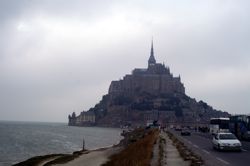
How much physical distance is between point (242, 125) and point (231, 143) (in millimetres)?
24177

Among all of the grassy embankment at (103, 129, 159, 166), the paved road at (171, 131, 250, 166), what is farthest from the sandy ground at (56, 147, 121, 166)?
the paved road at (171, 131, 250, 166)

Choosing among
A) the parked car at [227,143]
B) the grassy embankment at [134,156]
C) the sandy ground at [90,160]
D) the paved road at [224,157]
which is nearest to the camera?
the paved road at [224,157]

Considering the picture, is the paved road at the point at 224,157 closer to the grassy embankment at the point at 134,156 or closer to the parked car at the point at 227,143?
the parked car at the point at 227,143

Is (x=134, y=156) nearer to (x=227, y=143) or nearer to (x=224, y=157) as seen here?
(x=224, y=157)

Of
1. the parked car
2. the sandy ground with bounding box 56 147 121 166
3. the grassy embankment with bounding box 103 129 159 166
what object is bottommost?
the sandy ground with bounding box 56 147 121 166

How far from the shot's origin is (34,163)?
4697cm

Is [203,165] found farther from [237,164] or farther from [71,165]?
[71,165]

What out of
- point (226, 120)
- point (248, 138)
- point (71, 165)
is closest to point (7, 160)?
point (71, 165)

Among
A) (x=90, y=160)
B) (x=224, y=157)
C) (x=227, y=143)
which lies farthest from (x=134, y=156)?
(x=90, y=160)

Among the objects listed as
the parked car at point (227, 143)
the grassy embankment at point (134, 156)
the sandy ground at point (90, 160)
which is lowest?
the sandy ground at point (90, 160)

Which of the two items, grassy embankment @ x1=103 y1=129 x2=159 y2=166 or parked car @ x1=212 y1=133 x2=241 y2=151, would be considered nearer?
grassy embankment @ x1=103 y1=129 x2=159 y2=166

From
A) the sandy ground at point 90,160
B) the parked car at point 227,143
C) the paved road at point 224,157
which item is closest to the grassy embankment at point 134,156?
the sandy ground at point 90,160

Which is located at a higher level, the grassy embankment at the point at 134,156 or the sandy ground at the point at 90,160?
the grassy embankment at the point at 134,156

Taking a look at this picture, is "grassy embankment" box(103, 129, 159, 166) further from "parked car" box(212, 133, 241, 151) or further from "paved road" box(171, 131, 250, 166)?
"parked car" box(212, 133, 241, 151)
